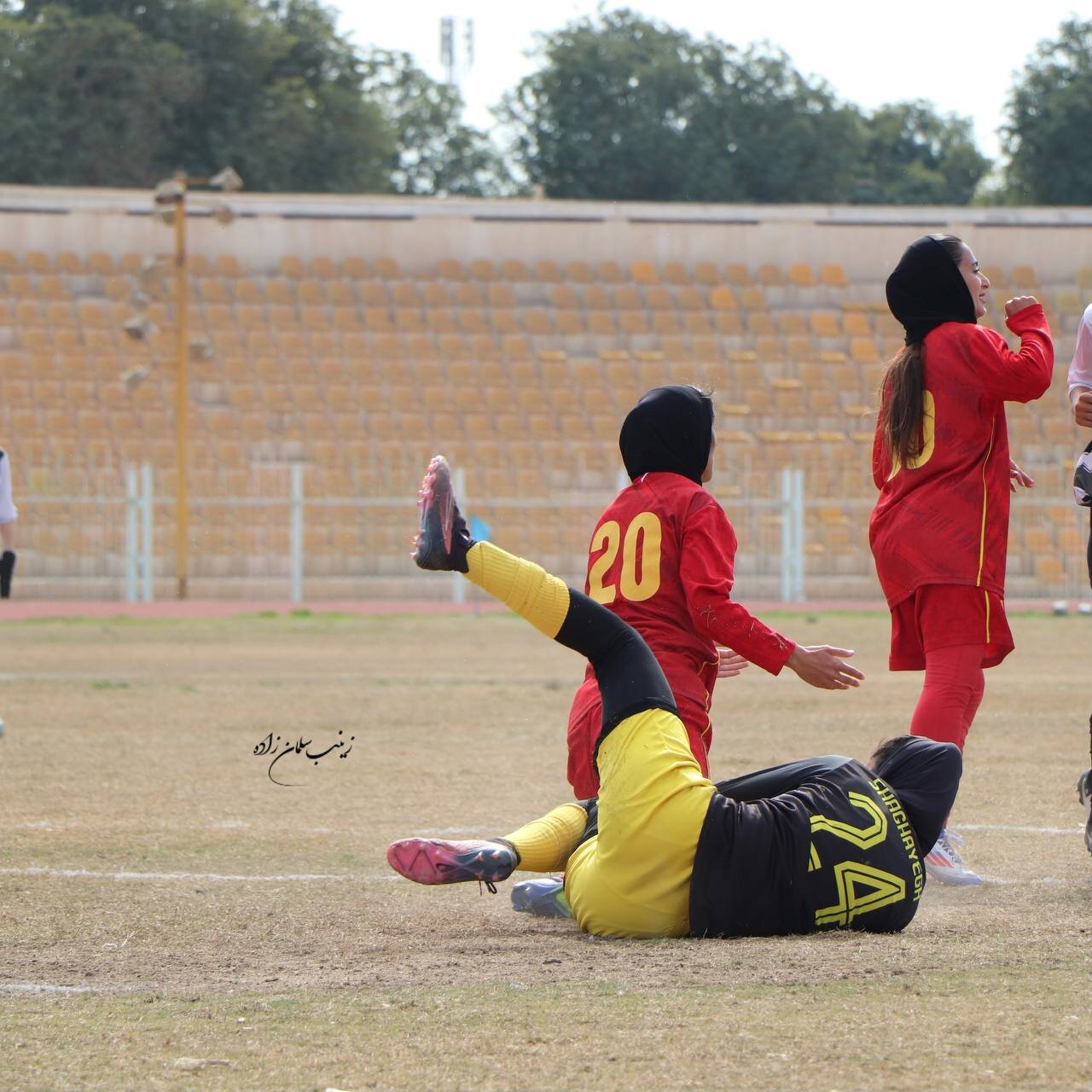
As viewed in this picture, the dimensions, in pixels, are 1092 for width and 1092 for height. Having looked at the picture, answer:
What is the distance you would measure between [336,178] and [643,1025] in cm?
4593

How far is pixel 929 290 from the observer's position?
16.9 feet

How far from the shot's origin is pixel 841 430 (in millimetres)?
25656

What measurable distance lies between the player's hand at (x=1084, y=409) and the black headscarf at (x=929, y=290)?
1.28 feet

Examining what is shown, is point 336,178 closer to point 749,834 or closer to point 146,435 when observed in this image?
point 146,435

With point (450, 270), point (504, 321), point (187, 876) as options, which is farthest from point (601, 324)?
point (187, 876)

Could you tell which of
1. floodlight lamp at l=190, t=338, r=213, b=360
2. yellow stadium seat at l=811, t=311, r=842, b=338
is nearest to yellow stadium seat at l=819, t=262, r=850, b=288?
yellow stadium seat at l=811, t=311, r=842, b=338

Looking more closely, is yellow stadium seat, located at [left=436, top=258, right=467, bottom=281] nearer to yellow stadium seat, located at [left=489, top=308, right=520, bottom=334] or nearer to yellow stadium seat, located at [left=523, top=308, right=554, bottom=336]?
yellow stadium seat, located at [left=489, top=308, right=520, bottom=334]

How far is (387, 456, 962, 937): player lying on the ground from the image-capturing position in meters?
4.04

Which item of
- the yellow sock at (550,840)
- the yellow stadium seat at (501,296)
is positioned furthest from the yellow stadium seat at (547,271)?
the yellow sock at (550,840)

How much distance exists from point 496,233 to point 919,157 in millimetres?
36567

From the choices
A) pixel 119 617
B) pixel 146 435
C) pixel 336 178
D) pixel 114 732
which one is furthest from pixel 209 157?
pixel 114 732

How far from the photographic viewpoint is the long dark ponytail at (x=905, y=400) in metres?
5.05

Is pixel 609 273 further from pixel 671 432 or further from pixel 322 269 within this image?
pixel 671 432

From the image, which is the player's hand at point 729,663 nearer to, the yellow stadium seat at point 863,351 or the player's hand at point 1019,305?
the player's hand at point 1019,305
